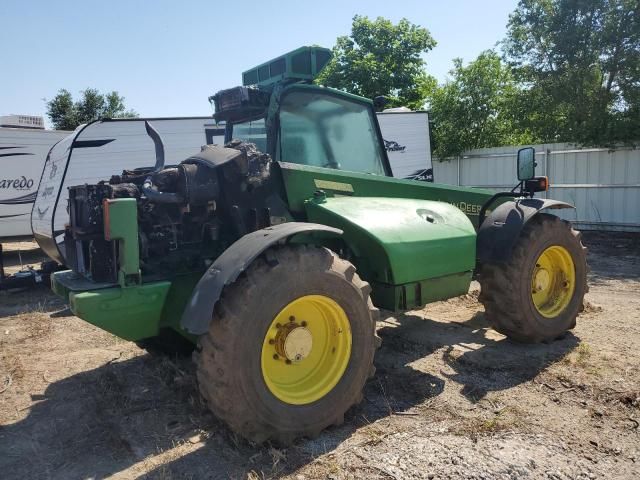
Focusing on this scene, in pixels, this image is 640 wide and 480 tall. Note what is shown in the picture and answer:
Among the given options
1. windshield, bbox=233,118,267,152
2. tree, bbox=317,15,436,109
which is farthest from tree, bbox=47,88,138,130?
windshield, bbox=233,118,267,152

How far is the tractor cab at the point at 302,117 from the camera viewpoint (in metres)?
4.39

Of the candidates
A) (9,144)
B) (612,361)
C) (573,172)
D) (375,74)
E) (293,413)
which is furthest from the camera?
(375,74)

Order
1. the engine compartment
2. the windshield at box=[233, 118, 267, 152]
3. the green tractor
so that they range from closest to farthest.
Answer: the green tractor
the engine compartment
the windshield at box=[233, 118, 267, 152]

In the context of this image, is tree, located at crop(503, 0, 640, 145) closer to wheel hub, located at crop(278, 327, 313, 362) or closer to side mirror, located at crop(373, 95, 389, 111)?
side mirror, located at crop(373, 95, 389, 111)

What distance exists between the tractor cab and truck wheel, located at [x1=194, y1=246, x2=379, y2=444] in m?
1.38

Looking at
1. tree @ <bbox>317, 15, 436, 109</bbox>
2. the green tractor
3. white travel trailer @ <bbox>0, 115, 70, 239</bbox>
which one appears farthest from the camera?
tree @ <bbox>317, 15, 436, 109</bbox>

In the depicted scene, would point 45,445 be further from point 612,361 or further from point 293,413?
point 612,361

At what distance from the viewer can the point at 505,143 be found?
1833cm

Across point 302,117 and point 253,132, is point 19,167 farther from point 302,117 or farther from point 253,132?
point 302,117

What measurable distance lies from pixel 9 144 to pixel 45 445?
9.71m

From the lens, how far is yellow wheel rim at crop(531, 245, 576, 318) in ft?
17.3

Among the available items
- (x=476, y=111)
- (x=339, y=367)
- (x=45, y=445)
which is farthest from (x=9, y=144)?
(x=476, y=111)

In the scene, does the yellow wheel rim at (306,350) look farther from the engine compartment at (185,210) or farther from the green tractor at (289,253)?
the engine compartment at (185,210)

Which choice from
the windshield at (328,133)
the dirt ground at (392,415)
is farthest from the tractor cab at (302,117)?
the dirt ground at (392,415)
